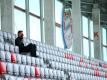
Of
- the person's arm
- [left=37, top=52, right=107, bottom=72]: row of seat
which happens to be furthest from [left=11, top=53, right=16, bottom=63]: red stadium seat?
[left=37, top=52, right=107, bottom=72]: row of seat

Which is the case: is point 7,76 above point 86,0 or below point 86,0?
below

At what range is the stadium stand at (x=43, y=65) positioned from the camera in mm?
11836

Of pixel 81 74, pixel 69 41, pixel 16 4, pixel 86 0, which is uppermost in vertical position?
pixel 86 0

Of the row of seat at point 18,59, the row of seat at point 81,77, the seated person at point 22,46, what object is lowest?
the row of seat at point 81,77

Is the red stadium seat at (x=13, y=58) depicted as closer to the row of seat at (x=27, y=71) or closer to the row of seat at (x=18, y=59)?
the row of seat at (x=18, y=59)

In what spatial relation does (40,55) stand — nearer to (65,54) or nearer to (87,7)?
(65,54)

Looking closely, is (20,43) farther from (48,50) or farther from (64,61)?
(64,61)

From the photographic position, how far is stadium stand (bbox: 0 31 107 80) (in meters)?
11.8

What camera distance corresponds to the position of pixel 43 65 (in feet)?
52.0

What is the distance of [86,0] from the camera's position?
116ft

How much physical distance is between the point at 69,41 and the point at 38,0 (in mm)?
4944

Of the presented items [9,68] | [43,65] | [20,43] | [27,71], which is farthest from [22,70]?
[43,65]

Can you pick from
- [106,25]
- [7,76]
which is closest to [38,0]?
[7,76]

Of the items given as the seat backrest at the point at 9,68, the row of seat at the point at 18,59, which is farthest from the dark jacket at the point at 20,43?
the seat backrest at the point at 9,68
